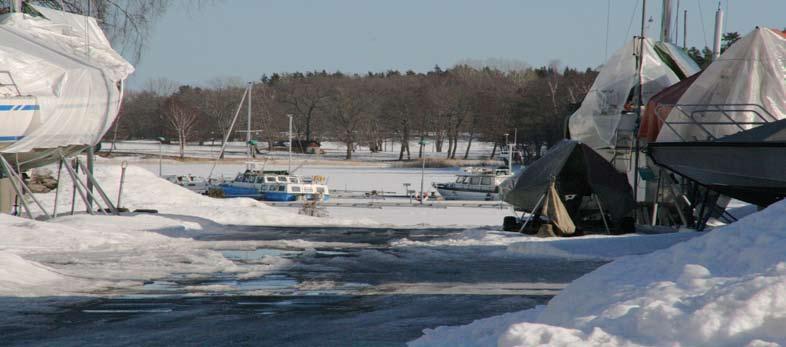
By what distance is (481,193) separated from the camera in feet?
195

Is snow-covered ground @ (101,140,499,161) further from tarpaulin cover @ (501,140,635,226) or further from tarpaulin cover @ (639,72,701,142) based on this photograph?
tarpaulin cover @ (639,72,701,142)

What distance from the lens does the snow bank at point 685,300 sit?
7.17 meters

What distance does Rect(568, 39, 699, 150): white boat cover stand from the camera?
2794cm

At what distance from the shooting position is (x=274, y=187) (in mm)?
57406

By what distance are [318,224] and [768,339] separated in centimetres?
2244

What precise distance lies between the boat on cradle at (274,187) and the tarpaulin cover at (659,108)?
100 ft

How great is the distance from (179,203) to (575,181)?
1415 centimetres

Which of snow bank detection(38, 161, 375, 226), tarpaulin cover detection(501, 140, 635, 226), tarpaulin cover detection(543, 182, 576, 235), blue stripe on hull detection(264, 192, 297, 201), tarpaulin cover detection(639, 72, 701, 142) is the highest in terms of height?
tarpaulin cover detection(639, 72, 701, 142)

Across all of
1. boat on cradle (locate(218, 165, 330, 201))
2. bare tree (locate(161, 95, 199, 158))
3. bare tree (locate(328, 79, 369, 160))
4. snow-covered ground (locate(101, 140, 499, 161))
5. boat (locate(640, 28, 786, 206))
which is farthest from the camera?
bare tree (locate(328, 79, 369, 160))

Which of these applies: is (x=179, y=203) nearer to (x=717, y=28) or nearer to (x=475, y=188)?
(x=717, y=28)

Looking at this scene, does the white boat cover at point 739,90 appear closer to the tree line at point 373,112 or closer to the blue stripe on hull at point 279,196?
the blue stripe on hull at point 279,196

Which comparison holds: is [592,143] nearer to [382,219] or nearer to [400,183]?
[382,219]

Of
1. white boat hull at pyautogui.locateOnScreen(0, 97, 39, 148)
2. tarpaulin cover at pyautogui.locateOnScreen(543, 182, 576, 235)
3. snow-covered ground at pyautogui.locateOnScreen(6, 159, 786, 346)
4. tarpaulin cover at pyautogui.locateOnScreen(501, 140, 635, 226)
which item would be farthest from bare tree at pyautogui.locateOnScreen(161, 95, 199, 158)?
tarpaulin cover at pyautogui.locateOnScreen(543, 182, 576, 235)

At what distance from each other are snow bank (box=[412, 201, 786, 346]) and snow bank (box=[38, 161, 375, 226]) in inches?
797
